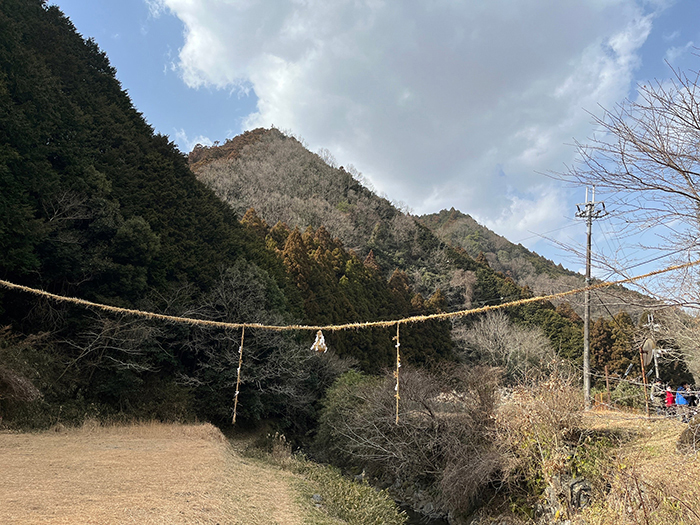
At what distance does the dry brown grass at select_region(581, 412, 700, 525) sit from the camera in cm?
510

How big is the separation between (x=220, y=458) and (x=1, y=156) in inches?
363

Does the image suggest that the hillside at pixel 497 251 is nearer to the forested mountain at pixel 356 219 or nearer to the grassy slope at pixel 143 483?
the forested mountain at pixel 356 219

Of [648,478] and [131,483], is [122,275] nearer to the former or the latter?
[131,483]

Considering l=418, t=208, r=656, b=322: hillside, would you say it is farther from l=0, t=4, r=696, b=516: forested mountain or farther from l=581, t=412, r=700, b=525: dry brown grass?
l=581, t=412, r=700, b=525: dry brown grass

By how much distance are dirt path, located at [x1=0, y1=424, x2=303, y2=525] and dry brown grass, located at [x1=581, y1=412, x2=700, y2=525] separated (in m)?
4.54

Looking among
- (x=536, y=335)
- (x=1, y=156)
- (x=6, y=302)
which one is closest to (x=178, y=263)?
Result: (x=6, y=302)

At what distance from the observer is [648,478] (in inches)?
252

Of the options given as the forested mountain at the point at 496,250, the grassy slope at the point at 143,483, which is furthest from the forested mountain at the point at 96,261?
the forested mountain at the point at 496,250

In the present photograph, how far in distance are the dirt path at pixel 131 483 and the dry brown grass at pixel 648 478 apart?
14.9ft

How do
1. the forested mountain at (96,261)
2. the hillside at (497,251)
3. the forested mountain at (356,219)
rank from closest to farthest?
the forested mountain at (96,261) < the forested mountain at (356,219) < the hillside at (497,251)

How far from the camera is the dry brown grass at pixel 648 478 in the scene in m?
5.10

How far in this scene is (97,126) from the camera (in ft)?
54.3

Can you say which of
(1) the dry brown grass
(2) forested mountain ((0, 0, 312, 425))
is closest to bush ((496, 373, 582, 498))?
(1) the dry brown grass

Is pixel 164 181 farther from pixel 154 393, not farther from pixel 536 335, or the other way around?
pixel 536 335
